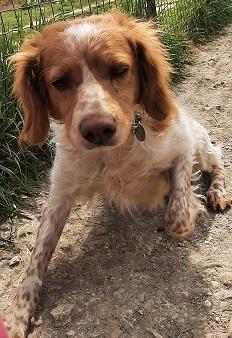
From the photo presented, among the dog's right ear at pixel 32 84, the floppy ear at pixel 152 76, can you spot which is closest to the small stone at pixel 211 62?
the floppy ear at pixel 152 76

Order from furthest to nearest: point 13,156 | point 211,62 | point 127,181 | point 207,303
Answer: point 211,62 < point 13,156 < point 127,181 < point 207,303

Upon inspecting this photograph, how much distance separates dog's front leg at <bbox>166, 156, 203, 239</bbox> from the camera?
9.87 ft

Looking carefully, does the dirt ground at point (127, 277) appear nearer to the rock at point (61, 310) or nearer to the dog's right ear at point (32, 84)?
the rock at point (61, 310)

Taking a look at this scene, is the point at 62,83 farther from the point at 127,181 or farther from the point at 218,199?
the point at 218,199

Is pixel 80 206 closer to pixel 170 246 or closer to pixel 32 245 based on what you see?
pixel 32 245

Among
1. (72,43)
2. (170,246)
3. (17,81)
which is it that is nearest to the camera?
(72,43)

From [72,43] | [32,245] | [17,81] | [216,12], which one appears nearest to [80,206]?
[32,245]

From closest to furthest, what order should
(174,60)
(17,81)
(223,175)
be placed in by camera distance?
(17,81), (223,175), (174,60)

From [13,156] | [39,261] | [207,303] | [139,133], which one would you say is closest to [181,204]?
[139,133]

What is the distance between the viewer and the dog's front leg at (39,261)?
9.19 feet

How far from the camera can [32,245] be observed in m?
3.44

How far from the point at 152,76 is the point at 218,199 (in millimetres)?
1010

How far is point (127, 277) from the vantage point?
3.06 m

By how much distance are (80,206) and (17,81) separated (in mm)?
1074
